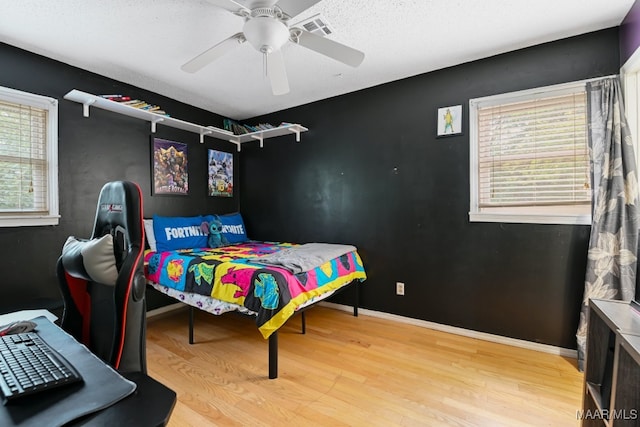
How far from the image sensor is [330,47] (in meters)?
1.77

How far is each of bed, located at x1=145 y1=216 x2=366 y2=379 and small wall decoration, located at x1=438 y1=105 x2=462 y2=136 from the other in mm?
1479

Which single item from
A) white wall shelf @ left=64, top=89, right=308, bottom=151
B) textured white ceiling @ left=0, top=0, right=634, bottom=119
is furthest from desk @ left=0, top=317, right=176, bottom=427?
white wall shelf @ left=64, top=89, right=308, bottom=151

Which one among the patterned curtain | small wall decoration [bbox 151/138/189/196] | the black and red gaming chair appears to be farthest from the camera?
small wall decoration [bbox 151/138/189/196]

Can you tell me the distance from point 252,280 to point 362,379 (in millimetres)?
1001

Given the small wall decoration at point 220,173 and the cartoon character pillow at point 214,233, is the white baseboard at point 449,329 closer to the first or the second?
the cartoon character pillow at point 214,233

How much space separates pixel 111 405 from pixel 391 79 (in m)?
3.17

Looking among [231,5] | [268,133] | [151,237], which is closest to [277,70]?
[231,5]

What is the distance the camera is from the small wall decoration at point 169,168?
3246mm

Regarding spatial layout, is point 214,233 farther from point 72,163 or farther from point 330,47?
point 330,47

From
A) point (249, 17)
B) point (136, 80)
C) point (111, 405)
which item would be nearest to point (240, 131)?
point (136, 80)

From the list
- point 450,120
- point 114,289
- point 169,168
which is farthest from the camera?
point 169,168

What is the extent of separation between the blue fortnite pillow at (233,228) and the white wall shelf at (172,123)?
3.38 feet

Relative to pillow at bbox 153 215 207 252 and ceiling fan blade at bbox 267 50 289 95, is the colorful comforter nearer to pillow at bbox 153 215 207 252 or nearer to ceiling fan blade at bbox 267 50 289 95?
pillow at bbox 153 215 207 252

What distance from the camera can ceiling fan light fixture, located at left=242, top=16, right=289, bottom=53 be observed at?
5.14ft
